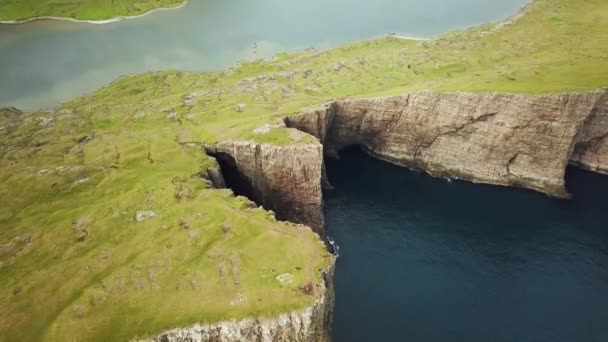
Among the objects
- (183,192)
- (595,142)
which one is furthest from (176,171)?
(595,142)

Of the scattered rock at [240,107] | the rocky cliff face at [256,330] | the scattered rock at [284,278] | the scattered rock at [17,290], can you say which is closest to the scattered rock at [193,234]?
→ the scattered rock at [284,278]

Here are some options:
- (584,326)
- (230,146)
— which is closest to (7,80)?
(230,146)

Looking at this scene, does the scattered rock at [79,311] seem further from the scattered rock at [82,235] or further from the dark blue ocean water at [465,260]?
the dark blue ocean water at [465,260]

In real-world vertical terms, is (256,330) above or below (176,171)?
below

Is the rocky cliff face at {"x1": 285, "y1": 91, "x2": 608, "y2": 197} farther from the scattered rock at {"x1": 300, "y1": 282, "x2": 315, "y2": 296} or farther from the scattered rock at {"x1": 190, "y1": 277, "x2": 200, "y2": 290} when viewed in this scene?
the scattered rock at {"x1": 300, "y1": 282, "x2": 315, "y2": 296}

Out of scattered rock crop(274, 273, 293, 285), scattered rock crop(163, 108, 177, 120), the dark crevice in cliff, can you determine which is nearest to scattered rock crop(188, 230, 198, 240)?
scattered rock crop(274, 273, 293, 285)

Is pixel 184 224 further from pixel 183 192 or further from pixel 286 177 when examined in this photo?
pixel 286 177
